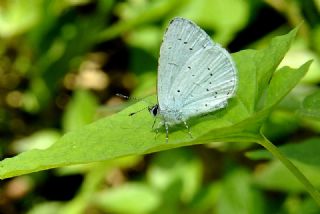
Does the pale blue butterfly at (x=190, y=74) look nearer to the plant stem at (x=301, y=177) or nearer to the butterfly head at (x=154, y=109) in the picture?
the butterfly head at (x=154, y=109)

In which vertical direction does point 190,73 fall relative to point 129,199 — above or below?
above

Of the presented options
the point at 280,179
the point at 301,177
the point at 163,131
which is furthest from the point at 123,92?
the point at 301,177

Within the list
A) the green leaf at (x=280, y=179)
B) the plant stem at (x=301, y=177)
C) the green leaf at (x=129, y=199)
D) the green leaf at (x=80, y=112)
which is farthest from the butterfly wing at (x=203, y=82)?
the green leaf at (x=80, y=112)

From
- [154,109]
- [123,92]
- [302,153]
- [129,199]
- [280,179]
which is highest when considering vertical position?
[154,109]

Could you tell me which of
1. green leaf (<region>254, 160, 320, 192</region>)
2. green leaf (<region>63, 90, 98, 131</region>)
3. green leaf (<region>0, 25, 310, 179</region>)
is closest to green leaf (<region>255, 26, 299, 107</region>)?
green leaf (<region>0, 25, 310, 179</region>)

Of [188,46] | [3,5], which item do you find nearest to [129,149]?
[188,46]

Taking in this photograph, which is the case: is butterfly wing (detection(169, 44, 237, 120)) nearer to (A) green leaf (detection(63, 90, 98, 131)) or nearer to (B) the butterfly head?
(B) the butterfly head

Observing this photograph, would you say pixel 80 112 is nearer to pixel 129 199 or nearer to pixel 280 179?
pixel 129 199
